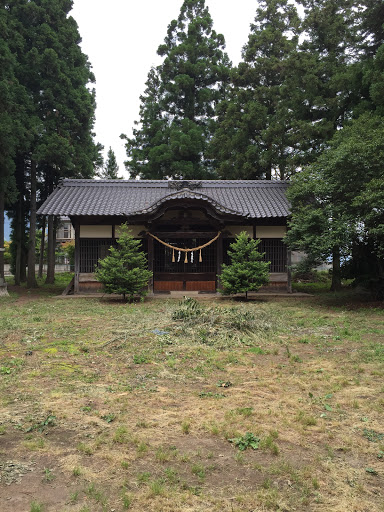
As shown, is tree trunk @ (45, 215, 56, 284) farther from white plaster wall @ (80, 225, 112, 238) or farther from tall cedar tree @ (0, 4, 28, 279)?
white plaster wall @ (80, 225, 112, 238)

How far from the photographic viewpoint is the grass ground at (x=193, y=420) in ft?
9.45

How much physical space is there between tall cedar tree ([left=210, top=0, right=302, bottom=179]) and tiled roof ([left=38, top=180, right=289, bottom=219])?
2.70 metres

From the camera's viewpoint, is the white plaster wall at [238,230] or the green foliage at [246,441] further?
the white plaster wall at [238,230]

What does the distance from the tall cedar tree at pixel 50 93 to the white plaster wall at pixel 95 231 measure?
10.5 ft

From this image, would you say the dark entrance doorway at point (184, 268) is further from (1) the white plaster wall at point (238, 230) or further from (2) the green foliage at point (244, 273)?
(2) the green foliage at point (244, 273)

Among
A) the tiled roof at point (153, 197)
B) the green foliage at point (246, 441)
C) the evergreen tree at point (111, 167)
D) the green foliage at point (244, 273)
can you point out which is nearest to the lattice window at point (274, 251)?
the tiled roof at point (153, 197)

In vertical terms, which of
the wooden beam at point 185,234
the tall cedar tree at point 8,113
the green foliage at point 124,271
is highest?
the tall cedar tree at point 8,113

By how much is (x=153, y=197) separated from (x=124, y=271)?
528 cm

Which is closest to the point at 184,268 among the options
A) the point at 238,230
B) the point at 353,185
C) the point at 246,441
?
the point at 238,230

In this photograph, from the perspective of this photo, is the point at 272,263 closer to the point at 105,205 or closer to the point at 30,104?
the point at 105,205

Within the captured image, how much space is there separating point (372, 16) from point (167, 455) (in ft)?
56.8

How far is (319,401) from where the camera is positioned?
4.60 metres

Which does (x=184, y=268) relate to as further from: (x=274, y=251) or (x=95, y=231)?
(x=95, y=231)

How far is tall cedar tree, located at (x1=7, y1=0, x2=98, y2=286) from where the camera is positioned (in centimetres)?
1722
